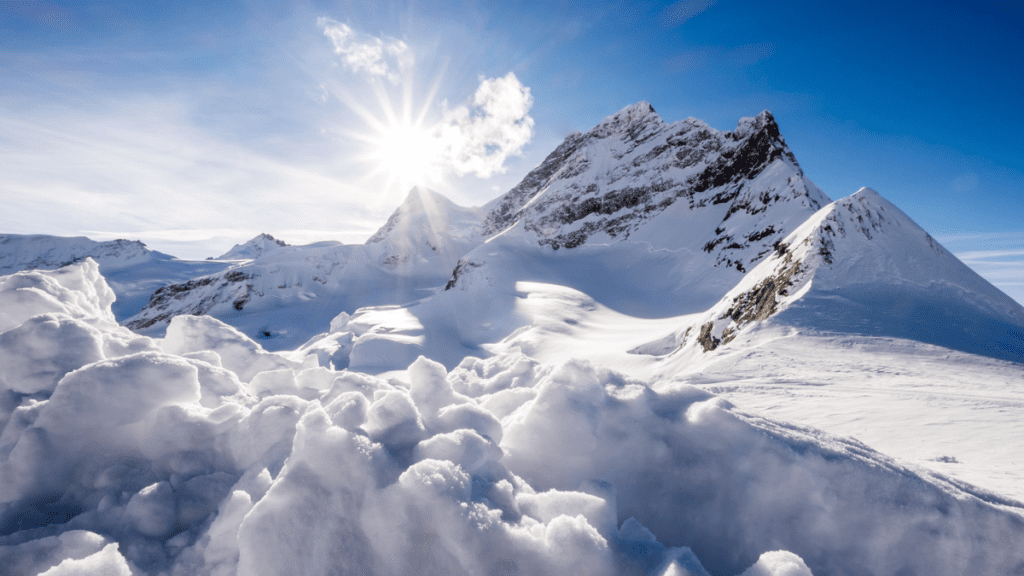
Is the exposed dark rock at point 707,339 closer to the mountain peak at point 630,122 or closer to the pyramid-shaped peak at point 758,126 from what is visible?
the pyramid-shaped peak at point 758,126

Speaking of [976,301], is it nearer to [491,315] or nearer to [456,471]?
[456,471]

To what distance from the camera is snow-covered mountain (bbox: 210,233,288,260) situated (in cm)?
10844

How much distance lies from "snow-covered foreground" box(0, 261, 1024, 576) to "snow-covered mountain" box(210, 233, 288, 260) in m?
125

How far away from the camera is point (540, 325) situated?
1770 centimetres

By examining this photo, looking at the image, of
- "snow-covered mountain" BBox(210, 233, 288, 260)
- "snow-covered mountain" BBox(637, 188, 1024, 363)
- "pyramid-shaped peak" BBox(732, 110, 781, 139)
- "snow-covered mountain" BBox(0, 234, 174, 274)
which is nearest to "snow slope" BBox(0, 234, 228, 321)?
"snow-covered mountain" BBox(0, 234, 174, 274)

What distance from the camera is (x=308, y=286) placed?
1853 inches

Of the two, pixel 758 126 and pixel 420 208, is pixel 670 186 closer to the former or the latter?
pixel 758 126

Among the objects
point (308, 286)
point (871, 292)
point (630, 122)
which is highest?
point (630, 122)

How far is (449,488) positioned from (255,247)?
13501 cm

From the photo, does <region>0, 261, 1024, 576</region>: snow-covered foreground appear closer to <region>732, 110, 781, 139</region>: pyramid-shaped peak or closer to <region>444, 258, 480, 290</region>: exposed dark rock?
<region>444, 258, 480, 290</region>: exposed dark rock

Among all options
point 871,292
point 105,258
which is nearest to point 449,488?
point 871,292

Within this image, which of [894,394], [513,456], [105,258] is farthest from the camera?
[105,258]

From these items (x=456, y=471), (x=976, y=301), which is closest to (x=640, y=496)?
(x=456, y=471)

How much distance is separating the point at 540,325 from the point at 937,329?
12718 millimetres
